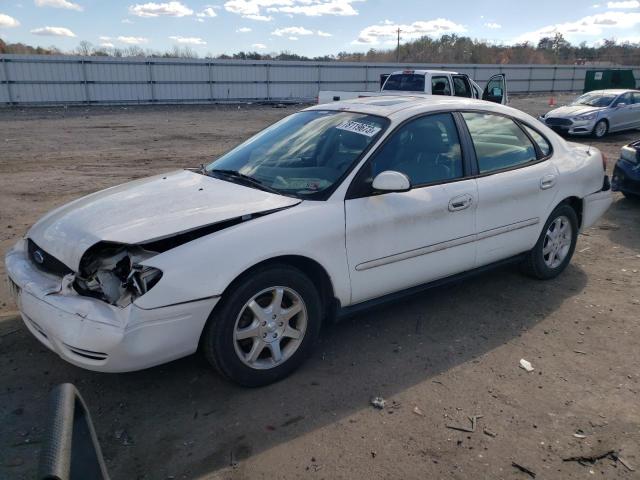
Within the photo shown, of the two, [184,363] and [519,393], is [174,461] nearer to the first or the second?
[184,363]

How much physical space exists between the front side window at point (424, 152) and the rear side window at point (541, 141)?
101cm

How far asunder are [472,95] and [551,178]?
10277mm

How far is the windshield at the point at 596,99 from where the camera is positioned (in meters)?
16.5

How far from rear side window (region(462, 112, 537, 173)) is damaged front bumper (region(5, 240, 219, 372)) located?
8.27 feet

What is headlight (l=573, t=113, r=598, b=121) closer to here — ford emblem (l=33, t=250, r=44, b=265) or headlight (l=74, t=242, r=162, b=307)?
headlight (l=74, t=242, r=162, b=307)

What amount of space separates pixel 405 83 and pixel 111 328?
491 inches

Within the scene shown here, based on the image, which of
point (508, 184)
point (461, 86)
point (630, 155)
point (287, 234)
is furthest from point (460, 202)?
point (461, 86)

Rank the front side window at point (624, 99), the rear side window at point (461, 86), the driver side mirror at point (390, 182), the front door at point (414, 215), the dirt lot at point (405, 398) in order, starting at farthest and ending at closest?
the front side window at point (624, 99), the rear side window at point (461, 86), the front door at point (414, 215), the driver side mirror at point (390, 182), the dirt lot at point (405, 398)

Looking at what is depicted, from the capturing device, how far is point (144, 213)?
3.18m

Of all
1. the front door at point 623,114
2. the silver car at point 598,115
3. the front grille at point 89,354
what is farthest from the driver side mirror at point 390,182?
the front door at point 623,114

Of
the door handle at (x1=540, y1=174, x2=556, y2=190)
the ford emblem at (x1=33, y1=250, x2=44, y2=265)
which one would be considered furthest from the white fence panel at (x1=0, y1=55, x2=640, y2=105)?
the door handle at (x1=540, y1=174, x2=556, y2=190)

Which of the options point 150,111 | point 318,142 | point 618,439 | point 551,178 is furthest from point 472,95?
point 150,111

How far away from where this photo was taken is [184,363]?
3.51m

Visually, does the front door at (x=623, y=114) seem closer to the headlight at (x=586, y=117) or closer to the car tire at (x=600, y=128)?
the car tire at (x=600, y=128)
